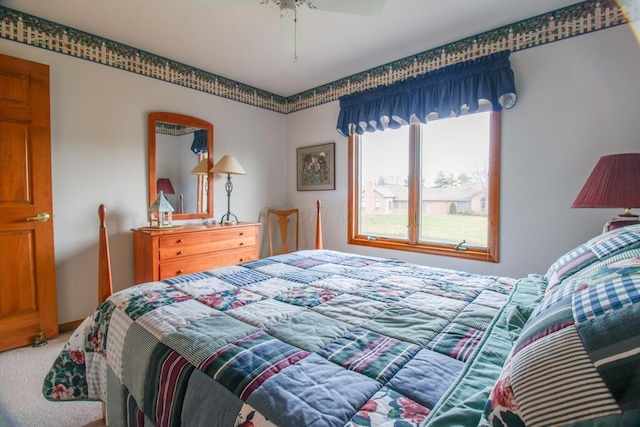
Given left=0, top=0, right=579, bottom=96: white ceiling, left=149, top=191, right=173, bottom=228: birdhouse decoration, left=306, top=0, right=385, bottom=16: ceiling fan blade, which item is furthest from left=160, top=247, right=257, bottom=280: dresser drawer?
left=306, top=0, right=385, bottom=16: ceiling fan blade

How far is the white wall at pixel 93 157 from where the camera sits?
2.59 metres

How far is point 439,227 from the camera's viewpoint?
10.2 feet

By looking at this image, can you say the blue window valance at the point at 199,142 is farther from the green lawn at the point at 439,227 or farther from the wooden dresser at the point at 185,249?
the green lawn at the point at 439,227

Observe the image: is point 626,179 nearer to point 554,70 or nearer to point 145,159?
point 554,70

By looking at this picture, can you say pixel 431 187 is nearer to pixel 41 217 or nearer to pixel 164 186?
pixel 164 186

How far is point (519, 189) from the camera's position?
258 cm

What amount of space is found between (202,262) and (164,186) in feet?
2.87

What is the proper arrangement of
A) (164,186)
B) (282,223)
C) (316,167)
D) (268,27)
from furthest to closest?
(282,223)
(316,167)
(164,186)
(268,27)

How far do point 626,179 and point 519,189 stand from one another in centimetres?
85

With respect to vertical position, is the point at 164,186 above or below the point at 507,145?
below

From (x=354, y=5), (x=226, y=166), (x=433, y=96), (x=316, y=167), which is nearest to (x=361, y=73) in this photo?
(x=433, y=96)

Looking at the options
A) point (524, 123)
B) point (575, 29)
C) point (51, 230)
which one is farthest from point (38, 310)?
point (575, 29)

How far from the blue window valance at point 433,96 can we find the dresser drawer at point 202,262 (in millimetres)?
1786

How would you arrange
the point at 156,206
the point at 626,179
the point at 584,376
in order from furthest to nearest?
the point at 156,206
the point at 626,179
the point at 584,376
